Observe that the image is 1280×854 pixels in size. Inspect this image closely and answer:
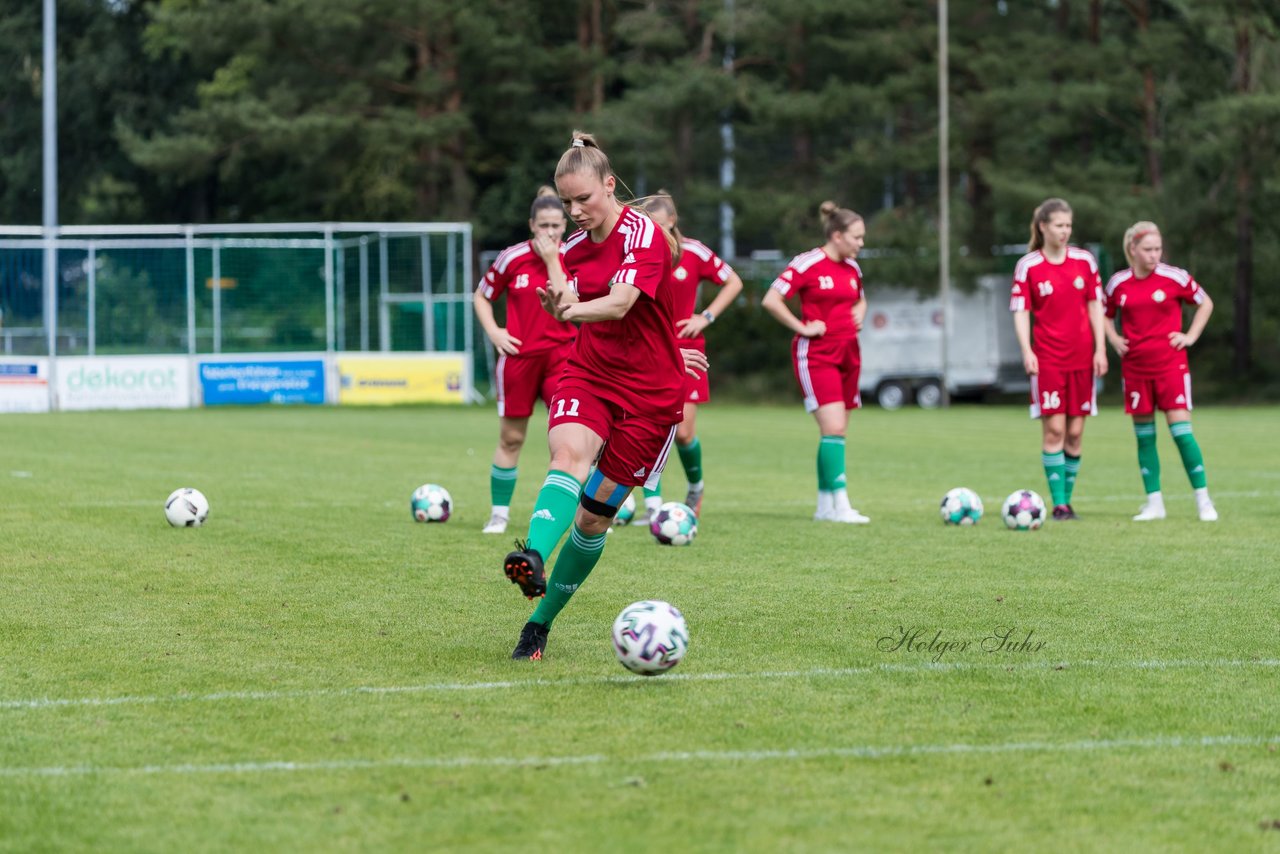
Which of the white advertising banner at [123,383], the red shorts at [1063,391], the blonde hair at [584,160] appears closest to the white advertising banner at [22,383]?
the white advertising banner at [123,383]

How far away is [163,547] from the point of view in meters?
9.48

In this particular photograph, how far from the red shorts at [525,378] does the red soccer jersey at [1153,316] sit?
13.0ft

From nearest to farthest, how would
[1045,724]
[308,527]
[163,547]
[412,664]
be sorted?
[1045,724] < [412,664] < [163,547] < [308,527]

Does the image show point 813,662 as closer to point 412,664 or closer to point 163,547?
point 412,664

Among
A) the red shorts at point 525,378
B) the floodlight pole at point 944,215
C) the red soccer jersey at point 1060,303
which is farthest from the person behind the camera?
the floodlight pole at point 944,215

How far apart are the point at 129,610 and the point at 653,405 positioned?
2.69m

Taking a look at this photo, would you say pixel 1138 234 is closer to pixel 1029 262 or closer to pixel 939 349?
pixel 1029 262

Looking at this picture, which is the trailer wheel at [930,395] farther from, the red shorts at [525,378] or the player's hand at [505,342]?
the player's hand at [505,342]

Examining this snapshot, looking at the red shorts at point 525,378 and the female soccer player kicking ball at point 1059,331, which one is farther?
the female soccer player kicking ball at point 1059,331

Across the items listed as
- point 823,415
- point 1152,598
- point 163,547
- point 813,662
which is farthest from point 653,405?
point 823,415

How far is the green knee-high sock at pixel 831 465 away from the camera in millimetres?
11156

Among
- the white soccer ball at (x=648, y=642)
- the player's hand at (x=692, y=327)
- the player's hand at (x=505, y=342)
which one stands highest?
the player's hand at (x=692, y=327)

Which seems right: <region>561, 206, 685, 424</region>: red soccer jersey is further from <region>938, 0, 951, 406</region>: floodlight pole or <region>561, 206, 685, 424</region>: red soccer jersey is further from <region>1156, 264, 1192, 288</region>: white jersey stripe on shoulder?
<region>938, 0, 951, 406</region>: floodlight pole

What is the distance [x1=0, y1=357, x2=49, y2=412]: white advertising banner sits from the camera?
27922 millimetres
